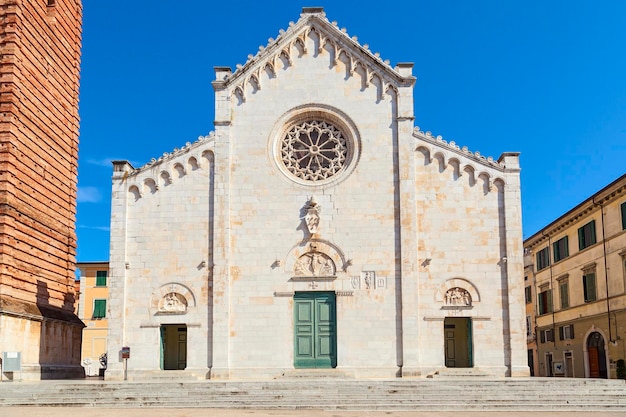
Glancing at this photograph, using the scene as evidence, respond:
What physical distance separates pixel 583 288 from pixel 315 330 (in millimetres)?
19758

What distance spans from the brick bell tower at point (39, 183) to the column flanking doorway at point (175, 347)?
5098 mm

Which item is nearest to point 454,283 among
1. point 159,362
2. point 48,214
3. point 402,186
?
point 402,186

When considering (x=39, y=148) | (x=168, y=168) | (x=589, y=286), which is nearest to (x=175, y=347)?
(x=168, y=168)

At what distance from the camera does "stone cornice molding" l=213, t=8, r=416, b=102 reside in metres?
29.5

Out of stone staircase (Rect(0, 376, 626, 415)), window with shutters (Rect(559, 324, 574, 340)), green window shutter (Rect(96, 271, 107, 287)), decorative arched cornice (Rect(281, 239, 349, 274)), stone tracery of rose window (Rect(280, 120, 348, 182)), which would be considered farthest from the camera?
green window shutter (Rect(96, 271, 107, 287))

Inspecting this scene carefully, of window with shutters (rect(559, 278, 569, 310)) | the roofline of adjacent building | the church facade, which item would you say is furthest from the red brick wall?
Answer: window with shutters (rect(559, 278, 569, 310))

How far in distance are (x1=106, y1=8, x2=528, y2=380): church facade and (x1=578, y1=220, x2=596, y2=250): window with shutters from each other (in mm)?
13084

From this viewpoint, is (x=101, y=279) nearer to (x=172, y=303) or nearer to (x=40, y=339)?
(x=40, y=339)

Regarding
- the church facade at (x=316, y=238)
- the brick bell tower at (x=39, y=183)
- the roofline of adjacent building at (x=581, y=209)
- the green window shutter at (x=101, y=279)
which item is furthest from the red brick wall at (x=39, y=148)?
the roofline of adjacent building at (x=581, y=209)

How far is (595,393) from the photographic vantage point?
75.7 feet

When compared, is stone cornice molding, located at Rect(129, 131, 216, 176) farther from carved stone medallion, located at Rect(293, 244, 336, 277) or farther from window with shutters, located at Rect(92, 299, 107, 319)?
window with shutters, located at Rect(92, 299, 107, 319)

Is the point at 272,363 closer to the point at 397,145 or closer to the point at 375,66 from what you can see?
the point at 397,145

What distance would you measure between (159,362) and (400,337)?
30.1 feet

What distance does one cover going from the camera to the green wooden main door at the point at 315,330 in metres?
27.8
